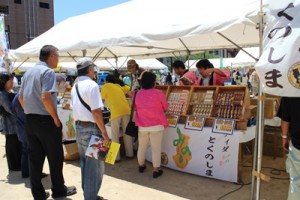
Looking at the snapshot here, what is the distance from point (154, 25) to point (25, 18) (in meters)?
48.0

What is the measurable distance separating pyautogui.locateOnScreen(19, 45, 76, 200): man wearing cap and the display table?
6.00 ft

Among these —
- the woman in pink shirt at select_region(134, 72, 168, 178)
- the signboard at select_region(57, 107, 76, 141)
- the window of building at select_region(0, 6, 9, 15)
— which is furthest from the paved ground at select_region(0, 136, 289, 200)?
the window of building at select_region(0, 6, 9, 15)

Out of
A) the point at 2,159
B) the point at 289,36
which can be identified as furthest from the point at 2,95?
the point at 289,36

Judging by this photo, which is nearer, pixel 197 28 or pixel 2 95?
pixel 197 28

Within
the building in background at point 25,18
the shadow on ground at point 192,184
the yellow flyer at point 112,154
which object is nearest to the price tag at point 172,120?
the shadow on ground at point 192,184

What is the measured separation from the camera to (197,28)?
3.65m

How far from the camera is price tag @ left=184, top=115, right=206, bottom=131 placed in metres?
4.41

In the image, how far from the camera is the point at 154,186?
422cm

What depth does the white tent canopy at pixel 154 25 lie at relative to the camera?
3445mm

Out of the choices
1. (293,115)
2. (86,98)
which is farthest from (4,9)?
(293,115)

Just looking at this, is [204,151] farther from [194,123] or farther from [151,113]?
[151,113]

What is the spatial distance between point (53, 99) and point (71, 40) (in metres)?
2.38

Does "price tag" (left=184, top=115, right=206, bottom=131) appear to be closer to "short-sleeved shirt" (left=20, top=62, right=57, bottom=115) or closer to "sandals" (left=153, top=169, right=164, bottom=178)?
"sandals" (left=153, top=169, right=164, bottom=178)

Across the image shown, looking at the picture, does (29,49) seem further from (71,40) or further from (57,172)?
(57,172)
